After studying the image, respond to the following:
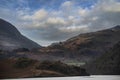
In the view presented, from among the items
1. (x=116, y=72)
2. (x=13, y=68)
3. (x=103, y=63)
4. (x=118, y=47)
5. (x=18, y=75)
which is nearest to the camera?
(x=18, y=75)

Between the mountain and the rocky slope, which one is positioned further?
the mountain

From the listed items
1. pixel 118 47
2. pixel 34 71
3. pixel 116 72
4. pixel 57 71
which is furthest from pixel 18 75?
pixel 118 47

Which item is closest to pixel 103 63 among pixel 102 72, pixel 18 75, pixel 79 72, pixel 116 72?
pixel 102 72

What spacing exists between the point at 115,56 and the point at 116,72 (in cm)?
1551

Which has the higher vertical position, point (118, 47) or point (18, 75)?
point (118, 47)

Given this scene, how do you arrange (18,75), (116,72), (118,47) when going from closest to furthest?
(18,75) < (116,72) < (118,47)

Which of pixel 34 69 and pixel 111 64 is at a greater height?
pixel 111 64

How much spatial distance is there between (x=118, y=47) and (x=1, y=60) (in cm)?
7574

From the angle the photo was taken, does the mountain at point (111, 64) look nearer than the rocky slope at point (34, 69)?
No

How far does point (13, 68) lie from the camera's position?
143m

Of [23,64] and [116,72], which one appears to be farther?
[116,72]

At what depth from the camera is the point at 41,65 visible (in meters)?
135

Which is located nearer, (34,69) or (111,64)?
(34,69)

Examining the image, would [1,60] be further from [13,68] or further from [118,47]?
[118,47]
